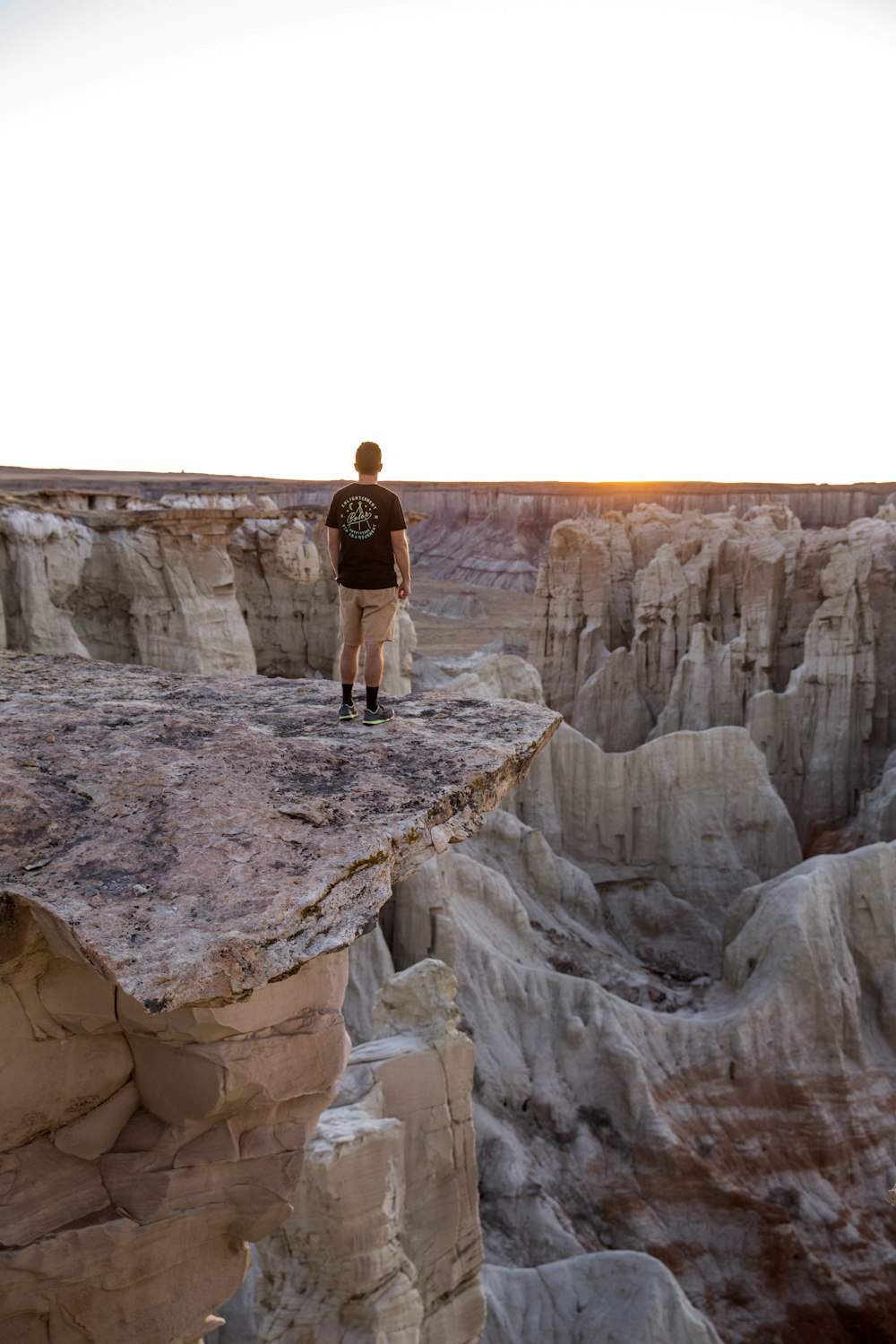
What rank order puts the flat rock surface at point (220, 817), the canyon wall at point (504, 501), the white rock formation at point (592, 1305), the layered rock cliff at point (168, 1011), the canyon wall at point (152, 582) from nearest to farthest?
the flat rock surface at point (220, 817) < the layered rock cliff at point (168, 1011) < the white rock formation at point (592, 1305) < the canyon wall at point (152, 582) < the canyon wall at point (504, 501)

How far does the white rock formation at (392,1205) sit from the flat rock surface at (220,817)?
9.28ft

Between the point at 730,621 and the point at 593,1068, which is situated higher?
the point at 730,621

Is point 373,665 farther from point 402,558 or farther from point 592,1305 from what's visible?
point 592,1305

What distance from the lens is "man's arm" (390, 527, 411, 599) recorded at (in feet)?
14.0

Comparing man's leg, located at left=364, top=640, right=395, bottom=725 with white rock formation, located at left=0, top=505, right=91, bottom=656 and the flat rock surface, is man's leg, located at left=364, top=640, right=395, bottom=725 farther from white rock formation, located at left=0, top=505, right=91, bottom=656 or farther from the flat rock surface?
white rock formation, located at left=0, top=505, right=91, bottom=656

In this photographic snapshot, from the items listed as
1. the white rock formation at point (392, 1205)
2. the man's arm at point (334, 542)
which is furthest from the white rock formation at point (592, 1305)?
the man's arm at point (334, 542)

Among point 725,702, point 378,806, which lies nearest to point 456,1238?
point 378,806

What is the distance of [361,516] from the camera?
14.0 ft

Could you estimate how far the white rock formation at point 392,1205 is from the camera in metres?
5.33

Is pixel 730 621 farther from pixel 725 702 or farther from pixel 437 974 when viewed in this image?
pixel 437 974

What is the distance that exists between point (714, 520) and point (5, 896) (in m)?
25.7

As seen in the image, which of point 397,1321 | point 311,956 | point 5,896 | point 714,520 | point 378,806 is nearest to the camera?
point 311,956

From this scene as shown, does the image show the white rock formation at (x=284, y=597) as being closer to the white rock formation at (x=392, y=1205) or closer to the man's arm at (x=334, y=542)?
the white rock formation at (x=392, y=1205)

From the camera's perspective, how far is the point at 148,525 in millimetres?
13430
